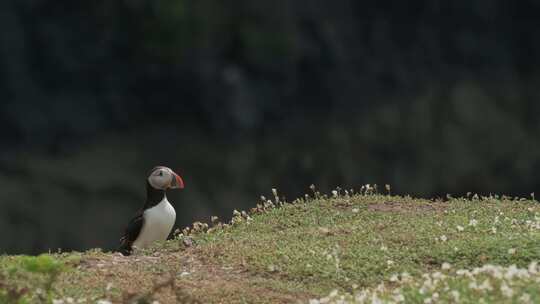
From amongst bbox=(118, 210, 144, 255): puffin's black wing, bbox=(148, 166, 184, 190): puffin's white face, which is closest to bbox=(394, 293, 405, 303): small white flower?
bbox=(118, 210, 144, 255): puffin's black wing

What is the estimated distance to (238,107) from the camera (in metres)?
35.3

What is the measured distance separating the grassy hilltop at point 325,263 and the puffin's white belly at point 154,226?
0.17 meters

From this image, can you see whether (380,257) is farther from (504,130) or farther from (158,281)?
(504,130)

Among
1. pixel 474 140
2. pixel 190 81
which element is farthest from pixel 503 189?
pixel 190 81

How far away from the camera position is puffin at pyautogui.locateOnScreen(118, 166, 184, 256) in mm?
15695

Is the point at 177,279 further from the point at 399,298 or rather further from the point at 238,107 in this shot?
the point at 238,107

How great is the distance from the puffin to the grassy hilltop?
21cm

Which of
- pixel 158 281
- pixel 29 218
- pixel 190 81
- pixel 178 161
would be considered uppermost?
pixel 190 81

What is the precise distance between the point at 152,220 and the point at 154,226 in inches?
2.9

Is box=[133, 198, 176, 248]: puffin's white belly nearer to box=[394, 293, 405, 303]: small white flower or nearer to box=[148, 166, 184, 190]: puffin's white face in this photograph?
box=[148, 166, 184, 190]: puffin's white face

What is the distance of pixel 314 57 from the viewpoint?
1443 inches

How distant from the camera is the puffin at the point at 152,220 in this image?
1570cm

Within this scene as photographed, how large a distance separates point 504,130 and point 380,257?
24.9m

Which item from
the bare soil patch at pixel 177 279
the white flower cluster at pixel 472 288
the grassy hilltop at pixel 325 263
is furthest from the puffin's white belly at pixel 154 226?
the white flower cluster at pixel 472 288
